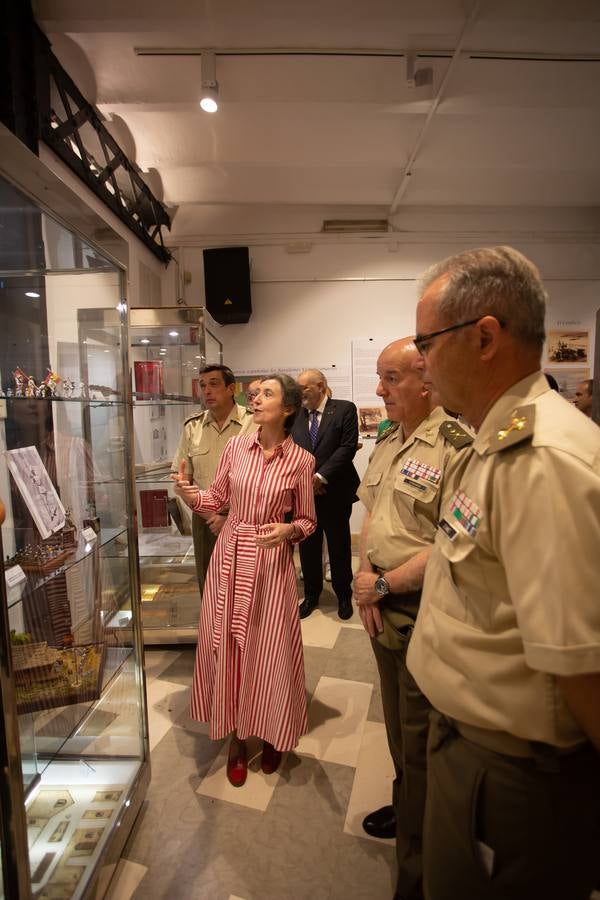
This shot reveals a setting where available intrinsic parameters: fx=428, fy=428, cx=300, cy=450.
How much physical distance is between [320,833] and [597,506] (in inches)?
68.7

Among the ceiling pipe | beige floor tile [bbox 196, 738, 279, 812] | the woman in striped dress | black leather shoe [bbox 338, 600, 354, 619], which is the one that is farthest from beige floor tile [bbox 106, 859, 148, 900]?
the ceiling pipe

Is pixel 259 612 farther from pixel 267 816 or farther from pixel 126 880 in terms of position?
pixel 126 880

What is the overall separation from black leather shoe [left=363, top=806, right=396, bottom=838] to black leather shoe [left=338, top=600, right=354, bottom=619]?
5.67 feet

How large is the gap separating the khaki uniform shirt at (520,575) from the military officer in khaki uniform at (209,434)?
6.58ft

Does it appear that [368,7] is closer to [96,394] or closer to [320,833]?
[96,394]

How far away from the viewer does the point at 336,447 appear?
3559 millimetres

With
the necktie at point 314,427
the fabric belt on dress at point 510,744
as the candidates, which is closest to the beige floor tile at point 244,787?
the fabric belt on dress at point 510,744

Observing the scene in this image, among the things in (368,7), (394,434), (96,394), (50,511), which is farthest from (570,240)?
(50,511)

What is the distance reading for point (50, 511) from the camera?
141cm

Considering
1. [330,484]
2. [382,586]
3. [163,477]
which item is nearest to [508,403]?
[382,586]

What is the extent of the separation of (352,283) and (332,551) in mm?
3153

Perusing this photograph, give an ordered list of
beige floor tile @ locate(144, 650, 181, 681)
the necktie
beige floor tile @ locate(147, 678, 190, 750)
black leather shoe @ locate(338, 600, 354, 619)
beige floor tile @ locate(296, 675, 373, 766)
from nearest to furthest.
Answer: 1. beige floor tile @ locate(296, 675, 373, 766)
2. beige floor tile @ locate(147, 678, 190, 750)
3. beige floor tile @ locate(144, 650, 181, 681)
4. black leather shoe @ locate(338, 600, 354, 619)
5. the necktie

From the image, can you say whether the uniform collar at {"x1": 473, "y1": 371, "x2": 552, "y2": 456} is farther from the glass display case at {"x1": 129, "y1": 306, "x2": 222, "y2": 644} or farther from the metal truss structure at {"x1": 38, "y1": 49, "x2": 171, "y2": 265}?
the metal truss structure at {"x1": 38, "y1": 49, "x2": 171, "y2": 265}

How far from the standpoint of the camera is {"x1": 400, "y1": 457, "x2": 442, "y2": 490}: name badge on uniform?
133cm
